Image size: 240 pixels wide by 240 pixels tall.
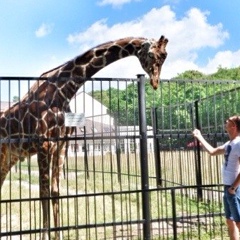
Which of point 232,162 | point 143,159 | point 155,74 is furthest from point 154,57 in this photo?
point 232,162

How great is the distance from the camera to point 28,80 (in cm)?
508

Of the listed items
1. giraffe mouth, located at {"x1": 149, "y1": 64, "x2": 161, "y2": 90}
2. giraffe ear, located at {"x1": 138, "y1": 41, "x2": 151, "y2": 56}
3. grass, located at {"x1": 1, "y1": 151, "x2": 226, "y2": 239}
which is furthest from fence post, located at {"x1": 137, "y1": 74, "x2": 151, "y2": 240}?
giraffe ear, located at {"x1": 138, "y1": 41, "x2": 151, "y2": 56}

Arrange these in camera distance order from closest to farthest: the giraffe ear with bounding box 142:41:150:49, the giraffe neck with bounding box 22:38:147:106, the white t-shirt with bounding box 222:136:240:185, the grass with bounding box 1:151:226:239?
the white t-shirt with bounding box 222:136:240:185 → the grass with bounding box 1:151:226:239 → the giraffe ear with bounding box 142:41:150:49 → the giraffe neck with bounding box 22:38:147:106

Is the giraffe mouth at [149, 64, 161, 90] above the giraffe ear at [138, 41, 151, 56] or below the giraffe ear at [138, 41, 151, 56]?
below

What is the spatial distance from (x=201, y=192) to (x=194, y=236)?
10.4 ft

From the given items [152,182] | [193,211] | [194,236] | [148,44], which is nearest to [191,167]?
[152,182]

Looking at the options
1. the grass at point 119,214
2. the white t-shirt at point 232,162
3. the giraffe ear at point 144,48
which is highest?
the giraffe ear at point 144,48

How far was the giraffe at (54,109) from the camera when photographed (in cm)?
554

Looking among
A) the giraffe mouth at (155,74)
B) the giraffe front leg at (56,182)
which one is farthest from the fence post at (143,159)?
the giraffe front leg at (56,182)

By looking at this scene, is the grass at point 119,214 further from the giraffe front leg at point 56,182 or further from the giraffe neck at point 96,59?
the giraffe neck at point 96,59

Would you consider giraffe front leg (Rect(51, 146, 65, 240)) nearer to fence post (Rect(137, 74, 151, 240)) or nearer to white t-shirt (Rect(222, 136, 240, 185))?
fence post (Rect(137, 74, 151, 240))

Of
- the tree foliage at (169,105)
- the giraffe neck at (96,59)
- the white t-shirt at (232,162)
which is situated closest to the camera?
the white t-shirt at (232,162)

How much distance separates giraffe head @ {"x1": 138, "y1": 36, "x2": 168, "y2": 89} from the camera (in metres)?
5.85

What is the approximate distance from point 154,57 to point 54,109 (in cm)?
152
